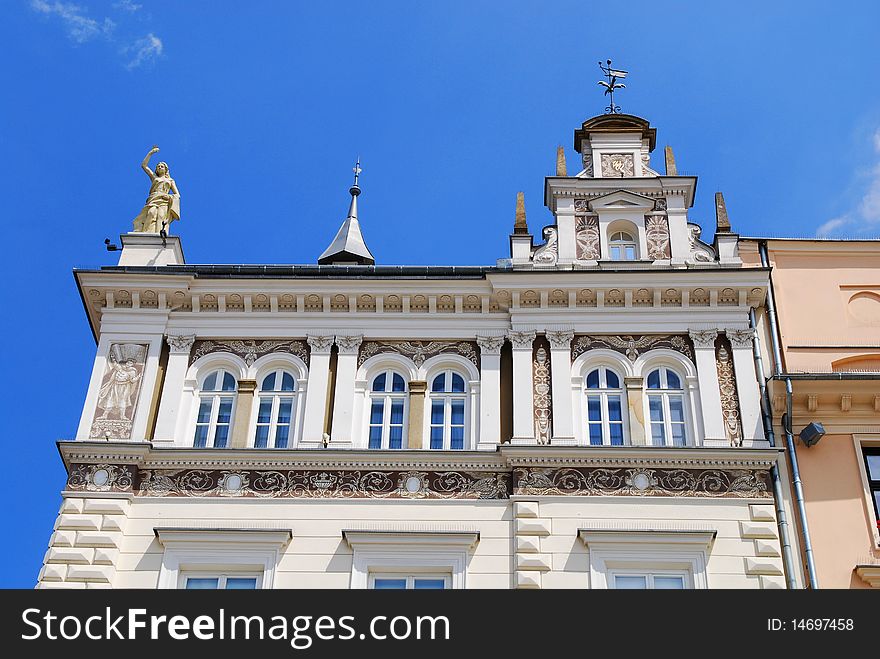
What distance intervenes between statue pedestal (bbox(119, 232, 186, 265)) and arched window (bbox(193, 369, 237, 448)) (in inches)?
112

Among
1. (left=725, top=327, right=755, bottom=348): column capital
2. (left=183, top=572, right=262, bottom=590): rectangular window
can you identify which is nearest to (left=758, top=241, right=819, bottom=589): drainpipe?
(left=725, top=327, right=755, bottom=348): column capital

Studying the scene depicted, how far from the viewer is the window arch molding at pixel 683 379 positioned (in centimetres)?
2203

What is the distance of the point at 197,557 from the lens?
20672mm

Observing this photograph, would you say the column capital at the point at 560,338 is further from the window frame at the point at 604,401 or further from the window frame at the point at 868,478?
the window frame at the point at 868,478

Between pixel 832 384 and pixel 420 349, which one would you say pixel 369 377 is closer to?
pixel 420 349

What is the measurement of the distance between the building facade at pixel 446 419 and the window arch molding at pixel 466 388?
4 cm

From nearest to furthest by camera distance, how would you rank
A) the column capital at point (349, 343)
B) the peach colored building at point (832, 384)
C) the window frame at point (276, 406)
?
1. the peach colored building at point (832, 384)
2. the window frame at point (276, 406)
3. the column capital at point (349, 343)

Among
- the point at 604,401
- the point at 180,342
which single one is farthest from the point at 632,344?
the point at 180,342

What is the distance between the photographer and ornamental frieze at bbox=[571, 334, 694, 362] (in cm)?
2295

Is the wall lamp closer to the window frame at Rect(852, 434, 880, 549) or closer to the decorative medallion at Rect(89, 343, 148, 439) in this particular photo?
the window frame at Rect(852, 434, 880, 549)

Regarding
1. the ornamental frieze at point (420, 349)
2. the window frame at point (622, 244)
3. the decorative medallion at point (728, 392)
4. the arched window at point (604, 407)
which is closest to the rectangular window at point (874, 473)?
the decorative medallion at point (728, 392)
